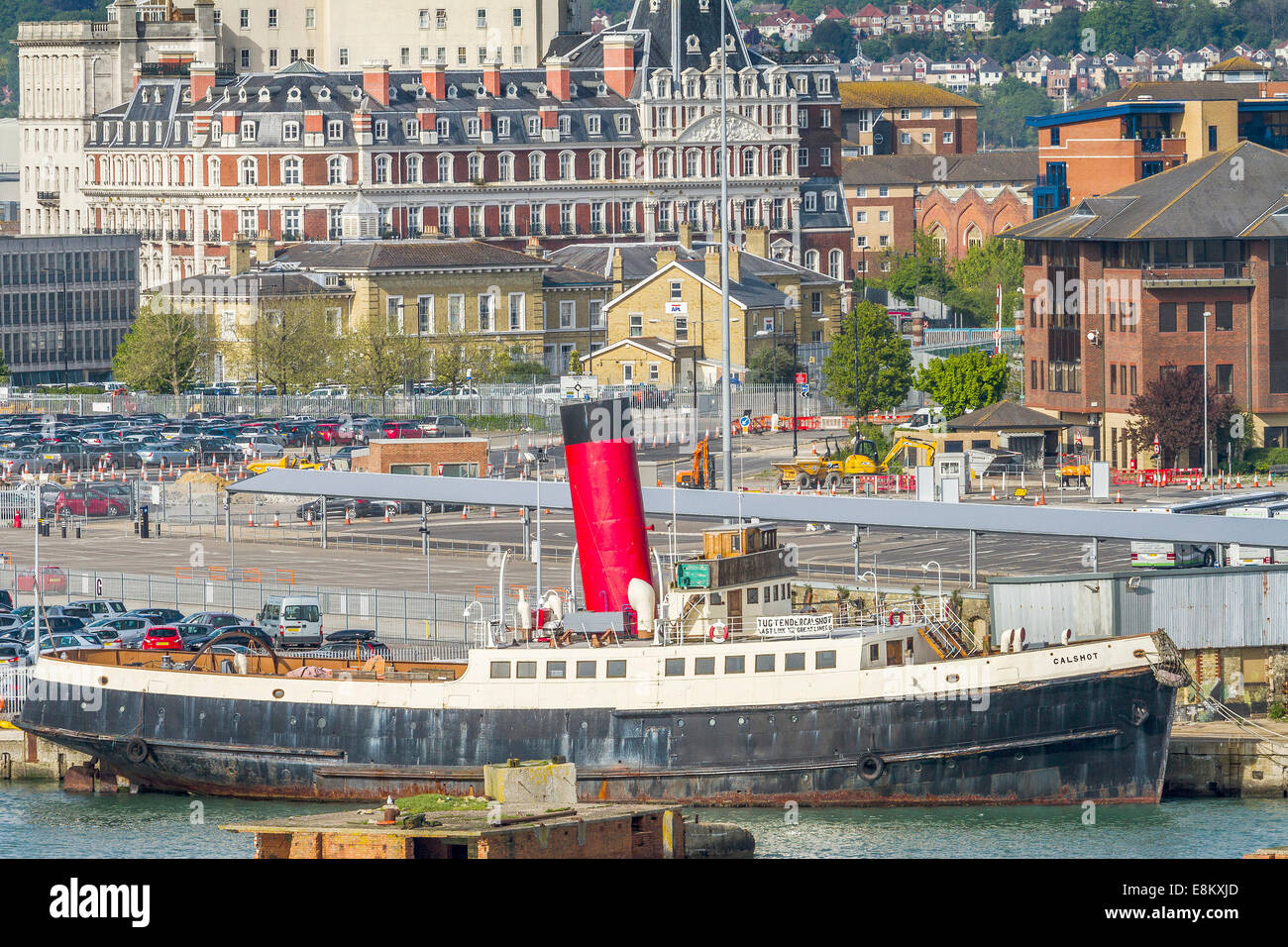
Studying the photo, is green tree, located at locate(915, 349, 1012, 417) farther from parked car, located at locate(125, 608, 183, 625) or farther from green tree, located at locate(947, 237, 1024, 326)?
parked car, located at locate(125, 608, 183, 625)

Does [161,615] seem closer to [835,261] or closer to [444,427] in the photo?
[444,427]

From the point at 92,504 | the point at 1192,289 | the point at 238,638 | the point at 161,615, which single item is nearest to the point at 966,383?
the point at 1192,289

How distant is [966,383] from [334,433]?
26227mm

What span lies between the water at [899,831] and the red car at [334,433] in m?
58.8

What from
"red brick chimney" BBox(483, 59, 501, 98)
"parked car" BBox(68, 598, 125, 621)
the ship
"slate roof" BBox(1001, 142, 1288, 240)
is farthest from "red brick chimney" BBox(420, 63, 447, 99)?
the ship

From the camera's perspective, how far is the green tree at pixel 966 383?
12200cm

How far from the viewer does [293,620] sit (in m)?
67.5

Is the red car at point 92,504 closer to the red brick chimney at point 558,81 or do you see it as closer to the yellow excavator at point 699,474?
the yellow excavator at point 699,474

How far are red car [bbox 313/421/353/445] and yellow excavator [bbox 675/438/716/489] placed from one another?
17.5 m

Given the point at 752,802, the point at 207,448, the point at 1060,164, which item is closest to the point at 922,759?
the point at 752,802

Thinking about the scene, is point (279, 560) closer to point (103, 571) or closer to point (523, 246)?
point (103, 571)

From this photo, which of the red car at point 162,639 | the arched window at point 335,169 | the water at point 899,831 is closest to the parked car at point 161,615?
the red car at point 162,639

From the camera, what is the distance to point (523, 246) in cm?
16912

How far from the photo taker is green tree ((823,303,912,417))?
408ft
